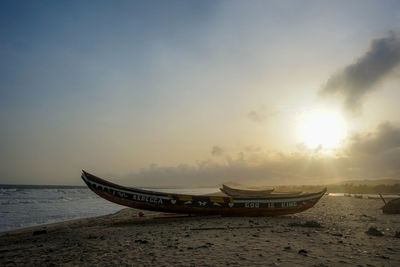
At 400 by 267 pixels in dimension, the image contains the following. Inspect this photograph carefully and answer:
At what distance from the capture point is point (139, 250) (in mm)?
6918

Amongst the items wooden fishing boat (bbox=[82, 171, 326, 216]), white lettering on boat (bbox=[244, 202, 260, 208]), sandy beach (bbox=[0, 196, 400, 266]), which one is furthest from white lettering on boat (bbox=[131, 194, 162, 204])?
white lettering on boat (bbox=[244, 202, 260, 208])

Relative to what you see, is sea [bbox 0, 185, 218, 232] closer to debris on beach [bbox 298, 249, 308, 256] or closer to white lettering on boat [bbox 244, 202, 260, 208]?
white lettering on boat [bbox 244, 202, 260, 208]

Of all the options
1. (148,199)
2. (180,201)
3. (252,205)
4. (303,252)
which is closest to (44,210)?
(148,199)

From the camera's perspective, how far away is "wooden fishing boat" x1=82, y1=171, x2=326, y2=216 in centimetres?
1322

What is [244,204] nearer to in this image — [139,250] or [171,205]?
[171,205]

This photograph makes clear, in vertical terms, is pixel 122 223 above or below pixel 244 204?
below

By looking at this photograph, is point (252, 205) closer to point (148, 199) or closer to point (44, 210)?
point (148, 199)

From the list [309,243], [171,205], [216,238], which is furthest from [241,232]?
[171,205]

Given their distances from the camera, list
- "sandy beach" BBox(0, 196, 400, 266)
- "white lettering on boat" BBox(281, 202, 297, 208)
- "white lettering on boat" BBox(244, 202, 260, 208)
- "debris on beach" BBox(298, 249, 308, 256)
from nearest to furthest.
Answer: "sandy beach" BBox(0, 196, 400, 266) → "debris on beach" BBox(298, 249, 308, 256) → "white lettering on boat" BBox(244, 202, 260, 208) → "white lettering on boat" BBox(281, 202, 297, 208)

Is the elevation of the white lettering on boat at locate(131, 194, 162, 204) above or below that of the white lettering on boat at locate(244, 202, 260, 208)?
above

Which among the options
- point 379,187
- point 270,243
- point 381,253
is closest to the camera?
point 381,253

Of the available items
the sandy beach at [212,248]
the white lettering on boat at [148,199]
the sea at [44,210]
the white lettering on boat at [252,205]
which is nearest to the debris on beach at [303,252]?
the sandy beach at [212,248]

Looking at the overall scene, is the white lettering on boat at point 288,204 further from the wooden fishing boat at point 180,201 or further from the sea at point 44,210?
the sea at point 44,210

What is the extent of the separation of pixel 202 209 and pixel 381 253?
8.72 meters
